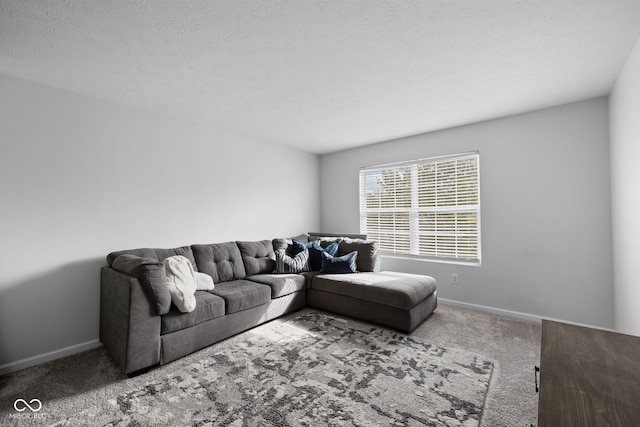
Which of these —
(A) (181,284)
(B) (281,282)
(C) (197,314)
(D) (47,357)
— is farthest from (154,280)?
(B) (281,282)

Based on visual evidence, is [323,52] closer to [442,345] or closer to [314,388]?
[314,388]

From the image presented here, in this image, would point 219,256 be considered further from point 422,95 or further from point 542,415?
point 542,415

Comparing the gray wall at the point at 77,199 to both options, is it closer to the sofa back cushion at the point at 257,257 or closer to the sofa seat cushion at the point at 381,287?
the sofa back cushion at the point at 257,257

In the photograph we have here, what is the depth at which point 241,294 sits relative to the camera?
2867 mm

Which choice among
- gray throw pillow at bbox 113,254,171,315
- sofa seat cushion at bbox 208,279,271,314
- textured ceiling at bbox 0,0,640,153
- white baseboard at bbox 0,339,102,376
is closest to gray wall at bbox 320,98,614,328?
textured ceiling at bbox 0,0,640,153

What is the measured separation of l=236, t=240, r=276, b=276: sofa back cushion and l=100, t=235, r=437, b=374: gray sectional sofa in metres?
0.01

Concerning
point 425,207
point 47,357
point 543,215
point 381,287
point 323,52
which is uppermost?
point 323,52

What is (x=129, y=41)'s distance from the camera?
1923 millimetres

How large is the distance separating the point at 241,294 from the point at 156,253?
1.02 meters

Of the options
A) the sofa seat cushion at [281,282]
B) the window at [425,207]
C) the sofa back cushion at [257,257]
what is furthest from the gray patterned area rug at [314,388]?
the window at [425,207]

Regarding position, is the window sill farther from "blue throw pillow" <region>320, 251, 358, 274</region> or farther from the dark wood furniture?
the dark wood furniture

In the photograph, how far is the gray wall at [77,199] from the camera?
7.63 feet

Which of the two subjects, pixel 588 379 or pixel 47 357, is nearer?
pixel 588 379

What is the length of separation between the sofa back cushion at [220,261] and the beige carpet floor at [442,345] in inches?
39.5
